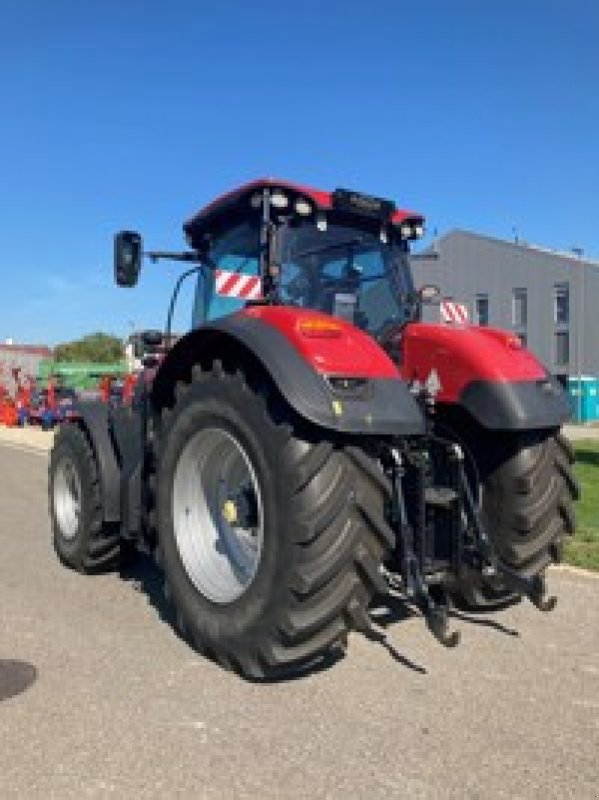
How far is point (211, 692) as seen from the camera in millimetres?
4016

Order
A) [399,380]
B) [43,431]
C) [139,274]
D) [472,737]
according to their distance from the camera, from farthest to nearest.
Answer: [43,431]
[139,274]
[399,380]
[472,737]

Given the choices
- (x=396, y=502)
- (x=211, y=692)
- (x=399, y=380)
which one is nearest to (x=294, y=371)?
(x=399, y=380)

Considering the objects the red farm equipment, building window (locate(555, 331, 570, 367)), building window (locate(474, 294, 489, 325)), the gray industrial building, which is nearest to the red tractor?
the red farm equipment

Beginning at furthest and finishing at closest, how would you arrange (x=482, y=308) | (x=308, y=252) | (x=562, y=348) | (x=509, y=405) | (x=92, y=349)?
(x=92, y=349) < (x=482, y=308) < (x=562, y=348) < (x=308, y=252) < (x=509, y=405)

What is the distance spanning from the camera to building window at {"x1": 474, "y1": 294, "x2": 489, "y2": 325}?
1673 inches

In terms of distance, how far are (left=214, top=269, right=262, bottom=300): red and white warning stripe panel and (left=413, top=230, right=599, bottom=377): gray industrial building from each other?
3259 cm

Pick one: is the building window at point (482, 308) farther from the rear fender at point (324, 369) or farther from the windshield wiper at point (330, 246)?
the rear fender at point (324, 369)

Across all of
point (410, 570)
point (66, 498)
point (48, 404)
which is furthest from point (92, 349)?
point (410, 570)

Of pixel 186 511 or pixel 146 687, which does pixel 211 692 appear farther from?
pixel 186 511

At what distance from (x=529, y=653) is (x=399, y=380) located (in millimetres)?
1588

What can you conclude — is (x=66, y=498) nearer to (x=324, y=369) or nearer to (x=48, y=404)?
(x=324, y=369)

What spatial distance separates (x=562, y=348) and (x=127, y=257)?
3641 cm

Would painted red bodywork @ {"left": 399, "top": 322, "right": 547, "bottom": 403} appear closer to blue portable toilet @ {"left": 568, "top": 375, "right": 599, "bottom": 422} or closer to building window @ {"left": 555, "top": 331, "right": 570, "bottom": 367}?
blue portable toilet @ {"left": 568, "top": 375, "right": 599, "bottom": 422}

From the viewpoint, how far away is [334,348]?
4066 mm
